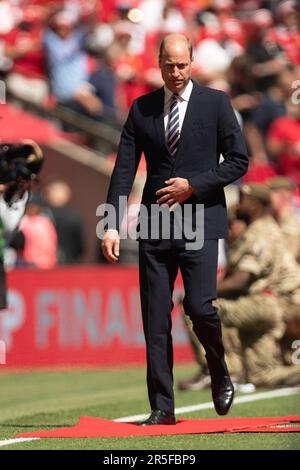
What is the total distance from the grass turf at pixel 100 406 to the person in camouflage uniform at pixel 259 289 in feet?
3.29

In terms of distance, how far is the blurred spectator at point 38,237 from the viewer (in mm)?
17906

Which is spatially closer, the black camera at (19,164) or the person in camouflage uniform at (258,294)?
the black camera at (19,164)

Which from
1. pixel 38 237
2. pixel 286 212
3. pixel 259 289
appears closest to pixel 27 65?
pixel 38 237

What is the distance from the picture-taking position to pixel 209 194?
29.9 feet

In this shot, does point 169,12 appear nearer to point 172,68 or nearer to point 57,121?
point 57,121

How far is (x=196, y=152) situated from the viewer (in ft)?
30.2

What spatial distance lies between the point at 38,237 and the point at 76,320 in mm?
1381

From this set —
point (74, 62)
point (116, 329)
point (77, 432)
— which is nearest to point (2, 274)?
point (77, 432)

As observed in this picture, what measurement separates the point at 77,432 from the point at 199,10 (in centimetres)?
1471

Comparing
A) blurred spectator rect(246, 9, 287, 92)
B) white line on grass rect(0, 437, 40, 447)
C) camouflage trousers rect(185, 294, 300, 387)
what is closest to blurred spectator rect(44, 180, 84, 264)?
blurred spectator rect(246, 9, 287, 92)

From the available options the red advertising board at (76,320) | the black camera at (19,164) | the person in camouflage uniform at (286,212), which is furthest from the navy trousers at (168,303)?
the red advertising board at (76,320)

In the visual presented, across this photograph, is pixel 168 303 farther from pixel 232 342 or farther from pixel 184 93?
pixel 232 342

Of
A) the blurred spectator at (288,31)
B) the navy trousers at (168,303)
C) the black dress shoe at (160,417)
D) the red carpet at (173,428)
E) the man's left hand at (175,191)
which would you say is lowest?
the red carpet at (173,428)

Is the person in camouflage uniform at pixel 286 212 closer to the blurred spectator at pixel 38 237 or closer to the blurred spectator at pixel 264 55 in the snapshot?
the blurred spectator at pixel 38 237
